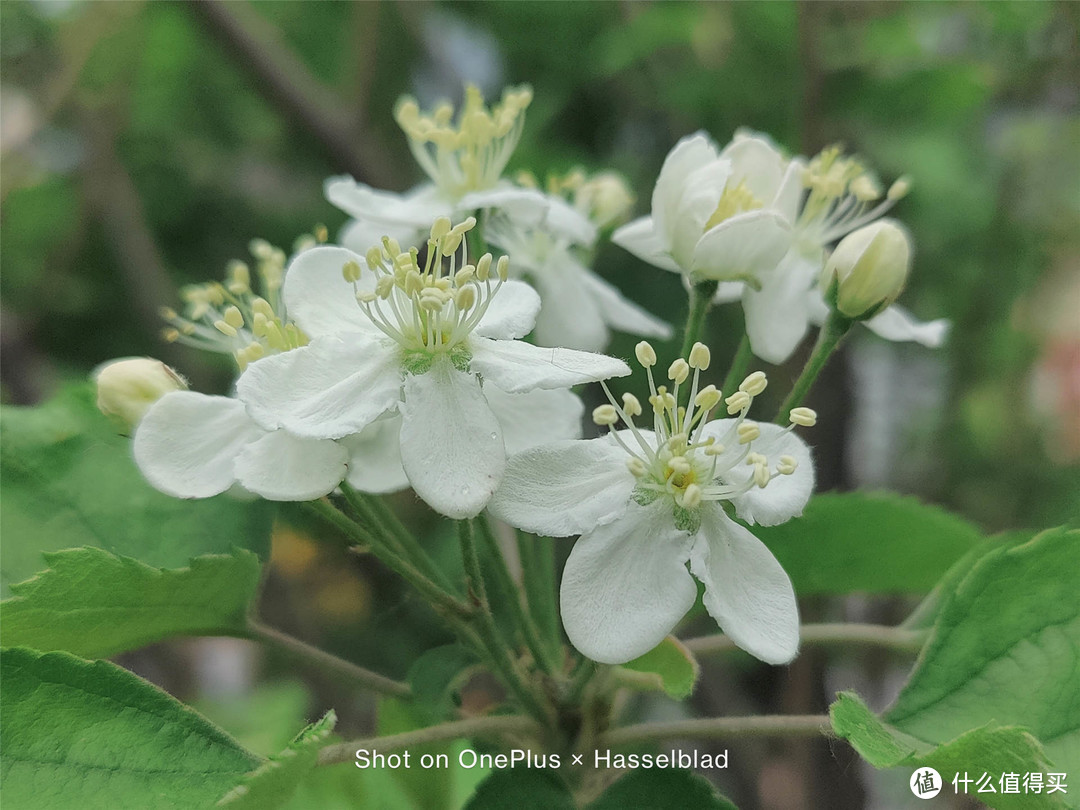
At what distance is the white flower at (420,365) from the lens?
1.72 feet

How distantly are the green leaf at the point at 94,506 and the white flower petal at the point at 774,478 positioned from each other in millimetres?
389

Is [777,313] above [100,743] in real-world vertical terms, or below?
above

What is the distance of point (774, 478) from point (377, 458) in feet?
0.88

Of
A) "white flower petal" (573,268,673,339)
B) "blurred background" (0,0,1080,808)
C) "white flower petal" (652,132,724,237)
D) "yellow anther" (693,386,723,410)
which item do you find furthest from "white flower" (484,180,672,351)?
"blurred background" (0,0,1080,808)

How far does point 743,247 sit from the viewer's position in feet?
2.06

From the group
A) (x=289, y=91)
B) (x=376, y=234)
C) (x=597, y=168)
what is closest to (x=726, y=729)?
(x=376, y=234)

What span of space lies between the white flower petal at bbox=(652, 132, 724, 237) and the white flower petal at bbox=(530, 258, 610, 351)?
125 millimetres

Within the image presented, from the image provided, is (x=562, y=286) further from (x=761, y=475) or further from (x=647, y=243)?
(x=761, y=475)

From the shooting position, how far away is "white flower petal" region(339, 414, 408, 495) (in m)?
0.61

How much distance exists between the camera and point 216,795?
20.6 inches

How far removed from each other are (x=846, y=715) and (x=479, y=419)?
27 cm

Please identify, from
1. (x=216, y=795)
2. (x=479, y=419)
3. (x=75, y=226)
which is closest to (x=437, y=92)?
(x=75, y=226)

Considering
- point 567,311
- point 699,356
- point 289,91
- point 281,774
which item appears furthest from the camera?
point 289,91

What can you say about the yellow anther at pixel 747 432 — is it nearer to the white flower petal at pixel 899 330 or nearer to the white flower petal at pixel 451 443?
the white flower petal at pixel 451 443
